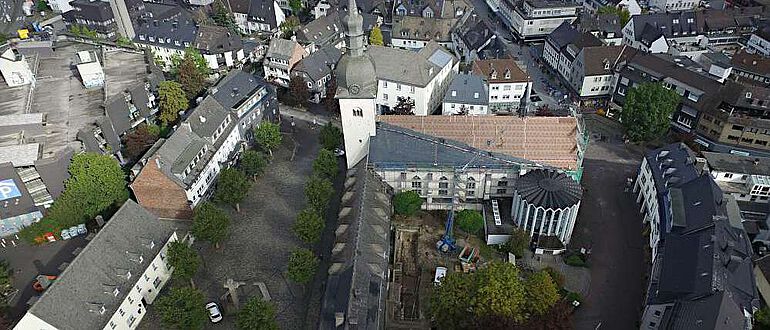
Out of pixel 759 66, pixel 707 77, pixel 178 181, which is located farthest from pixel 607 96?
pixel 178 181

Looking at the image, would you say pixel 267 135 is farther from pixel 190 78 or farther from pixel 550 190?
pixel 550 190

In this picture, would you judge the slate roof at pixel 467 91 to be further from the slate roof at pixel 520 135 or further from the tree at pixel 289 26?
the tree at pixel 289 26

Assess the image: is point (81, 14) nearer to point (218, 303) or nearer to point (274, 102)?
point (274, 102)

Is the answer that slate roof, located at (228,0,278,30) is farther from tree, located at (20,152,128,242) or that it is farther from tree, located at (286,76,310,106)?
tree, located at (20,152,128,242)

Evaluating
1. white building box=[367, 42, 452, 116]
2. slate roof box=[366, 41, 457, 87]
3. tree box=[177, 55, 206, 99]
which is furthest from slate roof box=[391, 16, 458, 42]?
tree box=[177, 55, 206, 99]

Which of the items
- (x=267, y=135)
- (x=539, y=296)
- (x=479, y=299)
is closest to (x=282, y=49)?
(x=267, y=135)

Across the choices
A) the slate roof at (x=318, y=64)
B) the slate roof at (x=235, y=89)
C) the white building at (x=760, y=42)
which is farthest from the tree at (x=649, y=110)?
the slate roof at (x=235, y=89)
